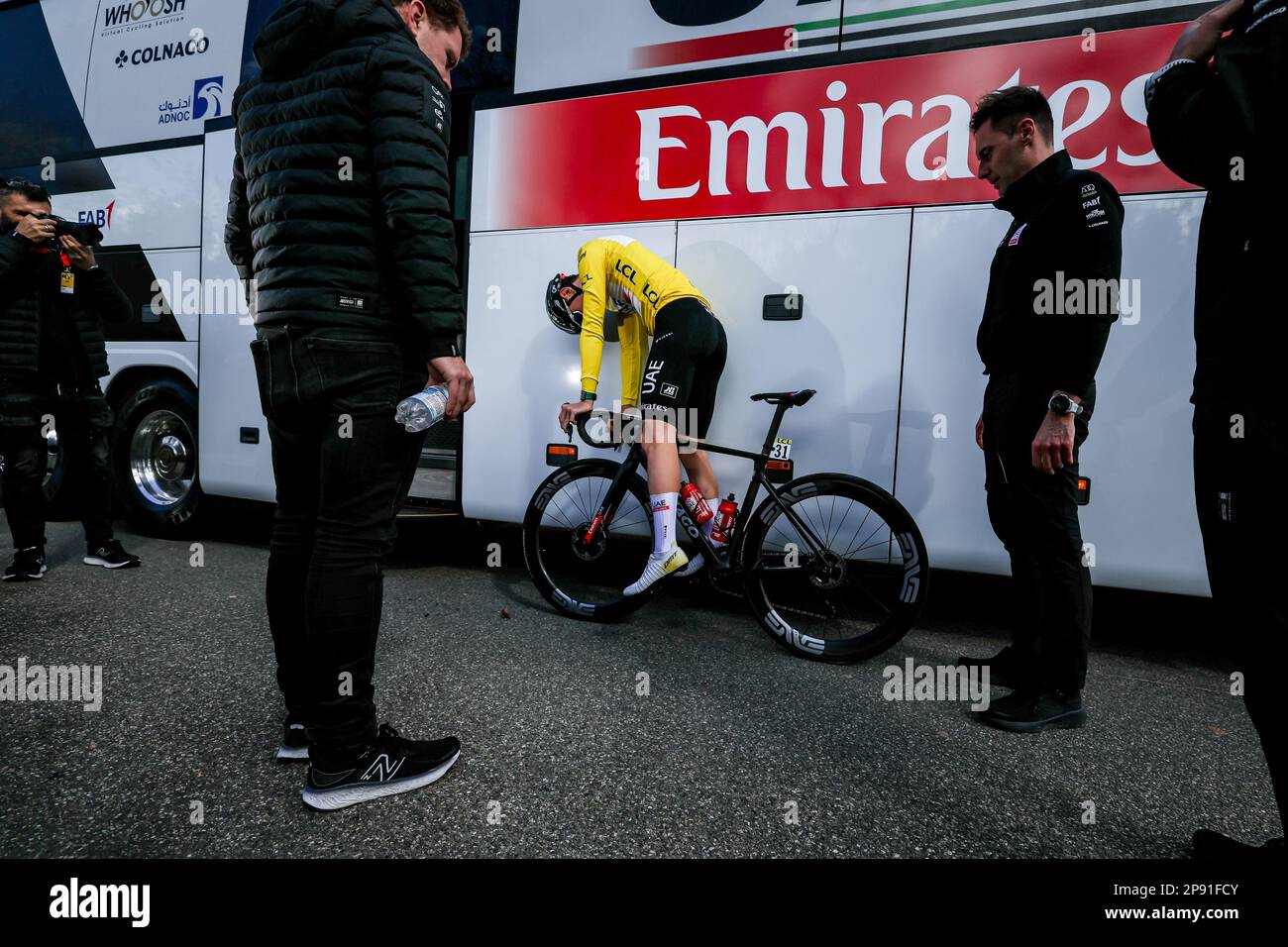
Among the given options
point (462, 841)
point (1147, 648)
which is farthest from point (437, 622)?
point (1147, 648)

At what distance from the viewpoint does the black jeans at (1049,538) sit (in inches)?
85.2

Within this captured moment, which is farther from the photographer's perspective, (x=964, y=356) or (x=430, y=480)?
(x=430, y=480)

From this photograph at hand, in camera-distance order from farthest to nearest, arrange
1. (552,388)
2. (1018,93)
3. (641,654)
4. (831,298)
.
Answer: (552,388)
(831,298)
(641,654)
(1018,93)

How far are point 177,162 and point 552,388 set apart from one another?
10.0 ft

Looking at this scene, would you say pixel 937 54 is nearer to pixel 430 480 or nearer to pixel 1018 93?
pixel 1018 93

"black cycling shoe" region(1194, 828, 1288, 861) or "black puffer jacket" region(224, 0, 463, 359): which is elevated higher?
"black puffer jacket" region(224, 0, 463, 359)

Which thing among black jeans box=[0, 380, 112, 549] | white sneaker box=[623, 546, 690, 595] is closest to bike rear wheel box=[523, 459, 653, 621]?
white sneaker box=[623, 546, 690, 595]

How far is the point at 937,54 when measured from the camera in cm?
276

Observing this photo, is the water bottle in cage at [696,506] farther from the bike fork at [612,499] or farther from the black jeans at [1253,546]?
the black jeans at [1253,546]

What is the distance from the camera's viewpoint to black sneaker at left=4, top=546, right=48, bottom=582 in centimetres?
347

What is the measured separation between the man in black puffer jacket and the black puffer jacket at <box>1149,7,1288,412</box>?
1.54 meters

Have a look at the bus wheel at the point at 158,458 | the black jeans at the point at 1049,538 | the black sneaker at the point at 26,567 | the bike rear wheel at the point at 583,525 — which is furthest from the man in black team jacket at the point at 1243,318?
the bus wheel at the point at 158,458

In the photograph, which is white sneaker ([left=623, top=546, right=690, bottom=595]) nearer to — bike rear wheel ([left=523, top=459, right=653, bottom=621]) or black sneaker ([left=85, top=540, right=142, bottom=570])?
bike rear wheel ([left=523, top=459, right=653, bottom=621])
